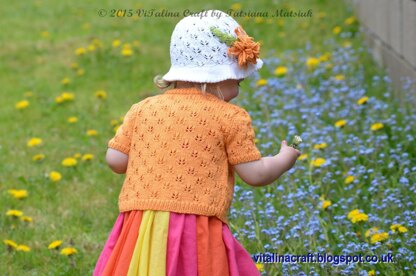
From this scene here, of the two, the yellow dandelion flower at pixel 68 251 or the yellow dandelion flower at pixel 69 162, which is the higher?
the yellow dandelion flower at pixel 69 162

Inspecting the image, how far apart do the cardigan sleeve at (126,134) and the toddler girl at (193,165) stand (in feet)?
0.18

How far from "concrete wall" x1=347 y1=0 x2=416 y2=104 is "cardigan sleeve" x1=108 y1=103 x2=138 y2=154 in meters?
2.61

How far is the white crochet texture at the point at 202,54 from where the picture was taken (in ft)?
9.31

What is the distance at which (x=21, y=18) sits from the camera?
374 inches

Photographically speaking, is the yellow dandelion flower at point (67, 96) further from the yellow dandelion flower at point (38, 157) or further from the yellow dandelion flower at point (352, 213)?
the yellow dandelion flower at point (352, 213)

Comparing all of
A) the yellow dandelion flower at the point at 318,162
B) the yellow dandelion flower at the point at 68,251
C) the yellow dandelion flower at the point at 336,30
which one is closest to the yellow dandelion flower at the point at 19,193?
the yellow dandelion flower at the point at 68,251

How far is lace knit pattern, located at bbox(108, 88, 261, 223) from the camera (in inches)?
110

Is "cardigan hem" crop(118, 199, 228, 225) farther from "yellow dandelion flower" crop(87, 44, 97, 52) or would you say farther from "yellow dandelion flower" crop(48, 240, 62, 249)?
"yellow dandelion flower" crop(87, 44, 97, 52)

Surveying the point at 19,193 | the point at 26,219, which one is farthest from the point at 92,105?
the point at 26,219

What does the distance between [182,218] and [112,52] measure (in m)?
5.07

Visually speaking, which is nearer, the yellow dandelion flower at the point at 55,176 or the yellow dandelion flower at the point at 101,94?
the yellow dandelion flower at the point at 55,176

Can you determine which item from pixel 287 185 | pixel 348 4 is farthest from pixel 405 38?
pixel 348 4

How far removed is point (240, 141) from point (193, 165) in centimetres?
18

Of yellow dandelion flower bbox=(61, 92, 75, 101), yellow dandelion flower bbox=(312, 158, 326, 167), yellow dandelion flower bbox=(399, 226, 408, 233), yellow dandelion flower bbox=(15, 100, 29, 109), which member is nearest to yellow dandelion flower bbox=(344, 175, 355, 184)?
yellow dandelion flower bbox=(312, 158, 326, 167)
